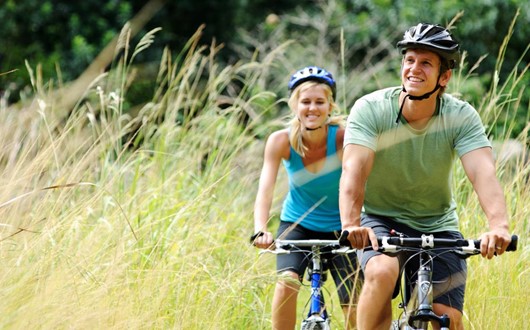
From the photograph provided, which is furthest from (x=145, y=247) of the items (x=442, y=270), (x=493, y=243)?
(x=493, y=243)

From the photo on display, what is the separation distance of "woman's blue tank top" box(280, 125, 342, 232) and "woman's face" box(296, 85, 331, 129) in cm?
11

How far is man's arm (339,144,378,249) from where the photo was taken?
14.8ft

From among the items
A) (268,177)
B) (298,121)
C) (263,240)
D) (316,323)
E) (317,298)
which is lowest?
(316,323)

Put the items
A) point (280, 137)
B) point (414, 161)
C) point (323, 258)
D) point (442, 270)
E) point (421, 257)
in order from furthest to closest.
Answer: point (280, 137), point (323, 258), point (414, 161), point (442, 270), point (421, 257)

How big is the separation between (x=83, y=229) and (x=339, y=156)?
55.4 inches

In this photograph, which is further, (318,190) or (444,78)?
(318,190)

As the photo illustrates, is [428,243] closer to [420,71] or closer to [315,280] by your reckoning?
[420,71]

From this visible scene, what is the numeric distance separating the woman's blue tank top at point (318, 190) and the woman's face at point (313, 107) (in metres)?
0.11

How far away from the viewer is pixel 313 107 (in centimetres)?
572

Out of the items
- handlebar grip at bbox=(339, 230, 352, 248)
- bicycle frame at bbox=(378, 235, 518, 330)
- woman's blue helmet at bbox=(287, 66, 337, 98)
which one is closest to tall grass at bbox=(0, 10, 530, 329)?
woman's blue helmet at bbox=(287, 66, 337, 98)

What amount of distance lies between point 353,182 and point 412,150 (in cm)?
36

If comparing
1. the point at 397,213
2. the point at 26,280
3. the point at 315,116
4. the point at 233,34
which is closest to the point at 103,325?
the point at 26,280

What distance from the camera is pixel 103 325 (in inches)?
160

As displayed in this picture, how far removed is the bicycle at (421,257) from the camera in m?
4.09
